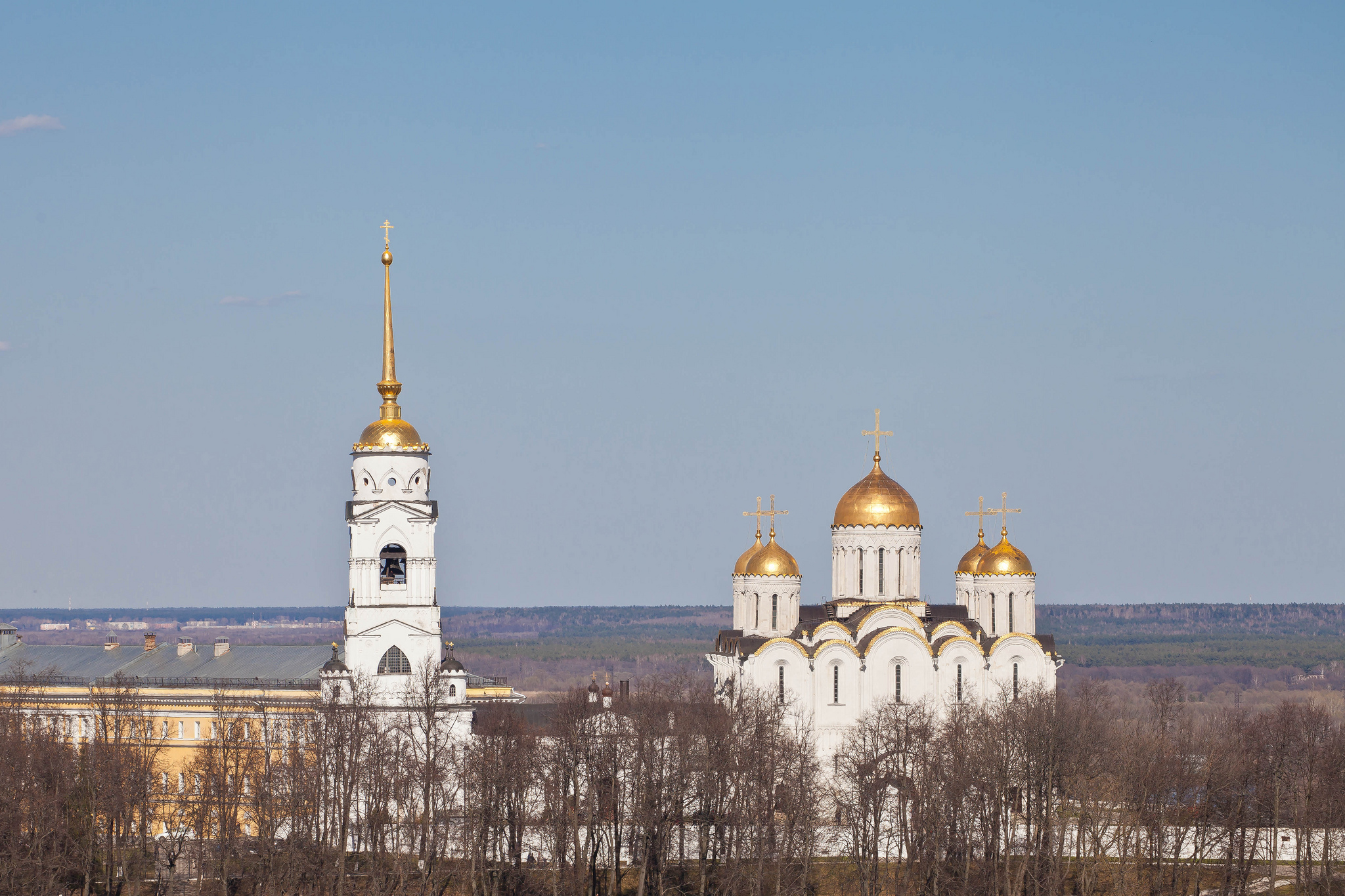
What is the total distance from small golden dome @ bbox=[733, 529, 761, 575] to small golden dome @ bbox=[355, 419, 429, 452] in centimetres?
1281

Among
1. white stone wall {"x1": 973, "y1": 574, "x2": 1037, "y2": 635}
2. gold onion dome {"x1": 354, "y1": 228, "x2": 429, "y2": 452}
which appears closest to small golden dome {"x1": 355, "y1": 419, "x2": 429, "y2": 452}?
gold onion dome {"x1": 354, "y1": 228, "x2": 429, "y2": 452}

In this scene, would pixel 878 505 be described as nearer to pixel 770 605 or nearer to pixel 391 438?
pixel 770 605

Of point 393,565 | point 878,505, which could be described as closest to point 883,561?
point 878,505

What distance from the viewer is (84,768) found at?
5441 cm

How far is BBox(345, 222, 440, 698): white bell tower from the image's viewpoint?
58.7 metres

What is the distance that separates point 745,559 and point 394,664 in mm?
13272

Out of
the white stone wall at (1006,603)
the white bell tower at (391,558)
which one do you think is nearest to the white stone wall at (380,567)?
the white bell tower at (391,558)

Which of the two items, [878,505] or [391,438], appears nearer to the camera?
[391,438]

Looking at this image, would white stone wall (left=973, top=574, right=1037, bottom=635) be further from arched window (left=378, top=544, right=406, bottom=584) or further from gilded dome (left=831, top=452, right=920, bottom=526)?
arched window (left=378, top=544, right=406, bottom=584)

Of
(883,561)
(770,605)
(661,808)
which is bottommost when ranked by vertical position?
(661,808)

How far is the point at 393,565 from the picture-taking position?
59688 mm

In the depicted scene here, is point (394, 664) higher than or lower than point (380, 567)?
lower

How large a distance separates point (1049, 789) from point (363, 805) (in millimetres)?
18058

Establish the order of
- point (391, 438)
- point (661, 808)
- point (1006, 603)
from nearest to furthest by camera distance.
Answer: point (661, 808) → point (391, 438) → point (1006, 603)
